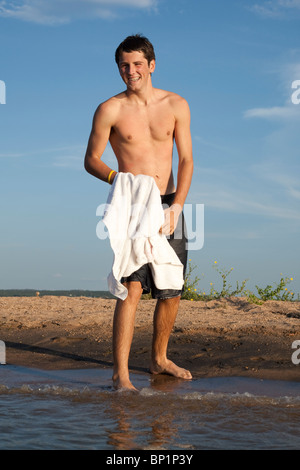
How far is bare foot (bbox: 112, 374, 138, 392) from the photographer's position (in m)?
4.42

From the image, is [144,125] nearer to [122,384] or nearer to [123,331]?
[123,331]

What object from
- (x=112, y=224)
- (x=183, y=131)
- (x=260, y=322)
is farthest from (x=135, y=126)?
(x=260, y=322)

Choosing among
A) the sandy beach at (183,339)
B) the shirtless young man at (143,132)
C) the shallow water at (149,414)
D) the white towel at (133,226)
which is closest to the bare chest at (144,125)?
the shirtless young man at (143,132)

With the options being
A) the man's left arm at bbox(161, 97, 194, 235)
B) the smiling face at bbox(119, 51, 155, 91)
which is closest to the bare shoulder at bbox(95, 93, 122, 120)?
the smiling face at bbox(119, 51, 155, 91)

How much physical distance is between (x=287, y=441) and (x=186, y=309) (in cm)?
605

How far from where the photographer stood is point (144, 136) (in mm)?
4844

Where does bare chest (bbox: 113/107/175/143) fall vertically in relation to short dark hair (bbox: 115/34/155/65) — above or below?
below

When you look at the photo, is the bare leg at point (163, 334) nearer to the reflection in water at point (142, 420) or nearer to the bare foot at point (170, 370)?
the bare foot at point (170, 370)

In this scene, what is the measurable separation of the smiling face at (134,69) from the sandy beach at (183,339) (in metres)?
2.60

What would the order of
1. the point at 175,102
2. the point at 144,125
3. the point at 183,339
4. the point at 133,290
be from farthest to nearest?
1. the point at 183,339
2. the point at 175,102
3. the point at 144,125
4. the point at 133,290

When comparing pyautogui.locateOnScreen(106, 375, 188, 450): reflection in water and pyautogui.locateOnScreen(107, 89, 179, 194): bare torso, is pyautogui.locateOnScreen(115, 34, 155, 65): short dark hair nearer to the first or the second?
pyautogui.locateOnScreen(107, 89, 179, 194): bare torso

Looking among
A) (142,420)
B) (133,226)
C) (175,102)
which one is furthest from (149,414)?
(175,102)

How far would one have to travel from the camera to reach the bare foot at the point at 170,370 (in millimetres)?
5082

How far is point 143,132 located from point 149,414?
2.30 m
